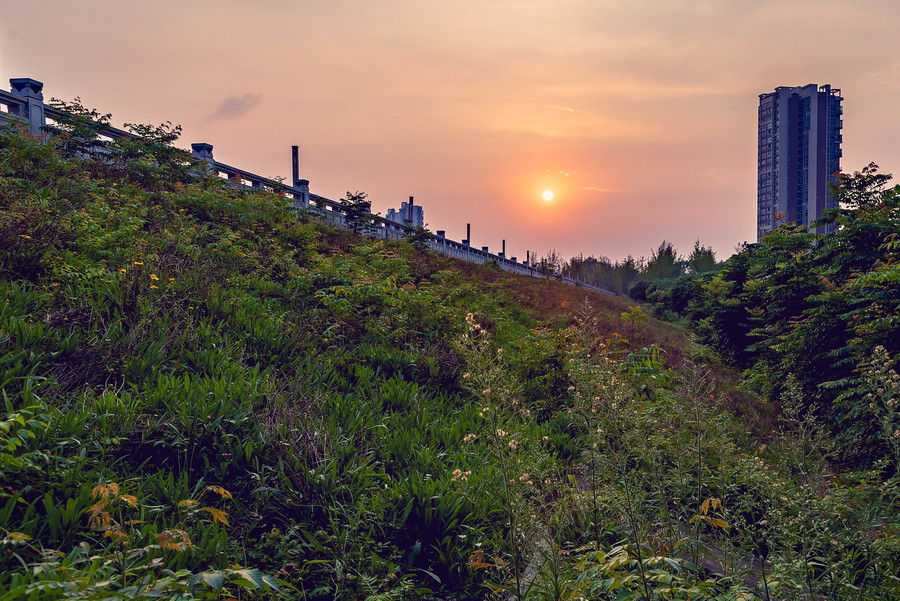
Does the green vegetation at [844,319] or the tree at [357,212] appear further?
the tree at [357,212]

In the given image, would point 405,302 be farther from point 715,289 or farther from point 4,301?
point 715,289

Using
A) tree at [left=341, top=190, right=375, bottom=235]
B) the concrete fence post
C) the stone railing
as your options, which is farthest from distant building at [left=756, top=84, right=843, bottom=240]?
the concrete fence post

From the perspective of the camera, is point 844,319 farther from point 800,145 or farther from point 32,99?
point 800,145

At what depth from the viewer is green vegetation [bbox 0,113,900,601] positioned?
2252 mm

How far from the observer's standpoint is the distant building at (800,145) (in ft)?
216

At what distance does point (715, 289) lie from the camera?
46.3 feet

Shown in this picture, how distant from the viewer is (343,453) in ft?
12.4

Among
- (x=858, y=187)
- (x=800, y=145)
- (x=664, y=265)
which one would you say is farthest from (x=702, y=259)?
(x=858, y=187)

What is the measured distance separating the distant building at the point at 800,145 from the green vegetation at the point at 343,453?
74327mm

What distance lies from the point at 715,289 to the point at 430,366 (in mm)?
11236

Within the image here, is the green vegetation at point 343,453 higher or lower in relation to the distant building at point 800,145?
lower

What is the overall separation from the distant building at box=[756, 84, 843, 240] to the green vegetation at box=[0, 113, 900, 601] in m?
74.3

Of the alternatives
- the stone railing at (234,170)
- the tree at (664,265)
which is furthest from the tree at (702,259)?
the stone railing at (234,170)

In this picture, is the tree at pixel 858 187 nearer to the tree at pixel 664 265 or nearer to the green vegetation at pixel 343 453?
the green vegetation at pixel 343 453
